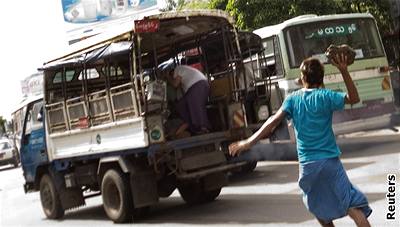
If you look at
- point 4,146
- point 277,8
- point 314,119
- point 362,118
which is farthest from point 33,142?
point 4,146

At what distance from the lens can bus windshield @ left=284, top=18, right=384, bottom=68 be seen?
10.4 meters

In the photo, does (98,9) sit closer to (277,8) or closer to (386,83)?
(277,8)

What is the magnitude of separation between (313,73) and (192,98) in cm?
415

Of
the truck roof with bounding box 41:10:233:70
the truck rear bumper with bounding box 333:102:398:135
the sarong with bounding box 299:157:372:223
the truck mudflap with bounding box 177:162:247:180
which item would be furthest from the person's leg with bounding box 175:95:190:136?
the sarong with bounding box 299:157:372:223

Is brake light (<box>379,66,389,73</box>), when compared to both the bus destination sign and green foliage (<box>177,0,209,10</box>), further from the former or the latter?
green foliage (<box>177,0,209,10</box>)

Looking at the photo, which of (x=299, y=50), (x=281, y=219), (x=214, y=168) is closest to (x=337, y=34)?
(x=299, y=50)

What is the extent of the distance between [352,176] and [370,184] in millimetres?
802

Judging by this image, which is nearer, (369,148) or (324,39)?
(324,39)

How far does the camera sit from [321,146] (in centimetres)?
406

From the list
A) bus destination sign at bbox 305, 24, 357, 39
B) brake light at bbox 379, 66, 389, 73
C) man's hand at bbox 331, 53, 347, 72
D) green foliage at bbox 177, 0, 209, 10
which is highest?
green foliage at bbox 177, 0, 209, 10

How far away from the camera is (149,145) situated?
729 cm

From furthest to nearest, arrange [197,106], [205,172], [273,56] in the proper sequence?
1. [273,56]
2. [197,106]
3. [205,172]

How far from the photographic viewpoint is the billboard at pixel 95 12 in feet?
113

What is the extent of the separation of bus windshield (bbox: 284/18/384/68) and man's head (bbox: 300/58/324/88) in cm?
625
